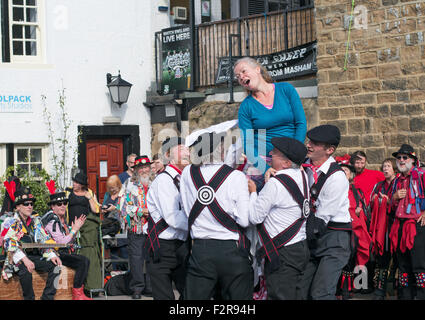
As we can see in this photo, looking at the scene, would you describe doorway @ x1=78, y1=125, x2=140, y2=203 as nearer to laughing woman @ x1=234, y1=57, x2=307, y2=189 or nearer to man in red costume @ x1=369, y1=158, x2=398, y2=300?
man in red costume @ x1=369, y1=158, x2=398, y2=300

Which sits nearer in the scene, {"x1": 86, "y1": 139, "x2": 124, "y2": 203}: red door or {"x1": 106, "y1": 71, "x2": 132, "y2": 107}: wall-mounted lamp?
{"x1": 106, "y1": 71, "x2": 132, "y2": 107}: wall-mounted lamp

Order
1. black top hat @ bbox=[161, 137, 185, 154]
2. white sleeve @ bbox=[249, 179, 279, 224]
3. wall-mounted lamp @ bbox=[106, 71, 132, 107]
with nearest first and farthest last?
1. white sleeve @ bbox=[249, 179, 279, 224]
2. black top hat @ bbox=[161, 137, 185, 154]
3. wall-mounted lamp @ bbox=[106, 71, 132, 107]

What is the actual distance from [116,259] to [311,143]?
18.6ft

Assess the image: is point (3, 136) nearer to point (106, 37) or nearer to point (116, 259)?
point (106, 37)

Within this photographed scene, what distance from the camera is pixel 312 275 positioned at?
5.80 metres

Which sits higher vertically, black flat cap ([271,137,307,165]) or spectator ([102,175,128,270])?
black flat cap ([271,137,307,165])

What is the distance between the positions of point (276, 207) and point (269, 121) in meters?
0.68

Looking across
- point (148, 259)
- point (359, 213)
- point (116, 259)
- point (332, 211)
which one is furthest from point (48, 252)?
point (332, 211)

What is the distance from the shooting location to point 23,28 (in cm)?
1406

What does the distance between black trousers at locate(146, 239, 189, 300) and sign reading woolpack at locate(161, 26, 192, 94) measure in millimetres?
8269

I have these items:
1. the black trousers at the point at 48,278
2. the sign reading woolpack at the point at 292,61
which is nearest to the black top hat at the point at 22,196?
the black trousers at the point at 48,278

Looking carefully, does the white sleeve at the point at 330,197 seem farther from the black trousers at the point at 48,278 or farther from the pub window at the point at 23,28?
the pub window at the point at 23,28

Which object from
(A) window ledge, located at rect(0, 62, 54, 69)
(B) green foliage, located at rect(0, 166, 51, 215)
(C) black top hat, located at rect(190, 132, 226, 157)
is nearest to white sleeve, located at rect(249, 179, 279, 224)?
(C) black top hat, located at rect(190, 132, 226, 157)

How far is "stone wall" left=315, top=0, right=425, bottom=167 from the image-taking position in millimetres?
10062
